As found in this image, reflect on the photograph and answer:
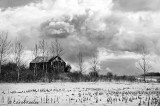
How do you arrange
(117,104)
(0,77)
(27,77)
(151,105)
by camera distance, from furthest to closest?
(27,77), (0,77), (117,104), (151,105)

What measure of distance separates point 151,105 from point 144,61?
53.6 metres

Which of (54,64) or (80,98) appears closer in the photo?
(80,98)

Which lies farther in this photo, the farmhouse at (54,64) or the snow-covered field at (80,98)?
the farmhouse at (54,64)

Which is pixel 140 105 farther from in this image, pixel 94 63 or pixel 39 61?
pixel 39 61

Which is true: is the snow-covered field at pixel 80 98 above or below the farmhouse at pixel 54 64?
below

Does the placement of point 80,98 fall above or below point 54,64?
below

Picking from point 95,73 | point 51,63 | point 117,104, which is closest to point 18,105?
point 117,104

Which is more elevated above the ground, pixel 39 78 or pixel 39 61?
pixel 39 61

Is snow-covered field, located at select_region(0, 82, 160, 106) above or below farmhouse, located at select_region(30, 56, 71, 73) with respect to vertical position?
below

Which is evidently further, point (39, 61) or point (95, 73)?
point (39, 61)

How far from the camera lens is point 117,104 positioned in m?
12.0

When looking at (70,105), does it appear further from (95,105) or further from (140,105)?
(140,105)

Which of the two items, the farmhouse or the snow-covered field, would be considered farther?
the farmhouse

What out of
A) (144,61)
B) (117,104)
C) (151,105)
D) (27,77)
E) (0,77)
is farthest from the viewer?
(144,61)
